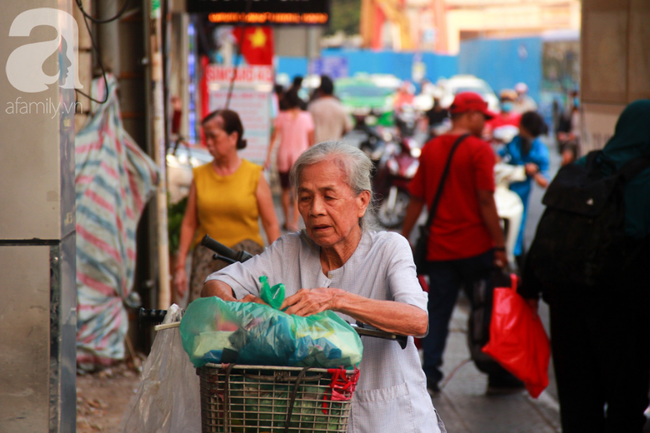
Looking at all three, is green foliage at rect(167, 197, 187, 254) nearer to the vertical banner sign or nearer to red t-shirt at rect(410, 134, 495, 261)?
red t-shirt at rect(410, 134, 495, 261)

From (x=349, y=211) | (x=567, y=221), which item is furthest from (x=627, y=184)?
(x=349, y=211)

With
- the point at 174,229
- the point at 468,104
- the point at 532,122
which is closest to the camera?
the point at 468,104

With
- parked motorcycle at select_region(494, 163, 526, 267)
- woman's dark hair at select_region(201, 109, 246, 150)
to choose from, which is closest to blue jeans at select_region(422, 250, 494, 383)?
woman's dark hair at select_region(201, 109, 246, 150)

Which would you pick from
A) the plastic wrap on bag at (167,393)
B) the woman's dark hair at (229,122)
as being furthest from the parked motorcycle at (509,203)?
the plastic wrap on bag at (167,393)

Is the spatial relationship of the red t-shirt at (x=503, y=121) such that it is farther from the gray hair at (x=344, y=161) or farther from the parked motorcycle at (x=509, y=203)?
the gray hair at (x=344, y=161)

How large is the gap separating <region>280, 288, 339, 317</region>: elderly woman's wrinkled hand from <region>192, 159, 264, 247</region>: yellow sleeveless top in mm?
2893

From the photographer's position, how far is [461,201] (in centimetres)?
538

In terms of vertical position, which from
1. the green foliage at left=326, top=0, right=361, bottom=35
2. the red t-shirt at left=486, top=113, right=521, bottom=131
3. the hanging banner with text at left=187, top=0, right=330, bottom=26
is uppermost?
the green foliage at left=326, top=0, right=361, bottom=35

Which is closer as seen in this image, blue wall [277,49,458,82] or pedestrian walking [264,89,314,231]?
pedestrian walking [264,89,314,231]

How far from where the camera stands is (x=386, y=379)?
93.3 inches

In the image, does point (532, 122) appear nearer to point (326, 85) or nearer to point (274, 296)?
point (326, 85)

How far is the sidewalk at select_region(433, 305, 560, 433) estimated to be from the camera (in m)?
4.92

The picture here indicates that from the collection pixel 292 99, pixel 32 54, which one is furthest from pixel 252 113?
pixel 32 54

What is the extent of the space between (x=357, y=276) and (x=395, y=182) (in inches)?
399
